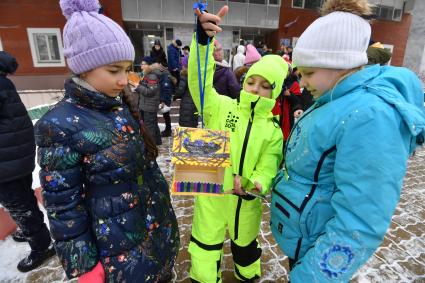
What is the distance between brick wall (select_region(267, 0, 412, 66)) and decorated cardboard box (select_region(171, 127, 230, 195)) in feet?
56.3

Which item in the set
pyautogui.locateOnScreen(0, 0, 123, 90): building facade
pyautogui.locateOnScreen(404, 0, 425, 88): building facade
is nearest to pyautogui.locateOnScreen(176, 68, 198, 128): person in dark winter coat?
pyautogui.locateOnScreen(0, 0, 123, 90): building facade

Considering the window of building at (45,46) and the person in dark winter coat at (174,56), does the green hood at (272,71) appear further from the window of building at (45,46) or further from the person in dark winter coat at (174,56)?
the window of building at (45,46)

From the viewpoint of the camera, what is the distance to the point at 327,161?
1162 millimetres

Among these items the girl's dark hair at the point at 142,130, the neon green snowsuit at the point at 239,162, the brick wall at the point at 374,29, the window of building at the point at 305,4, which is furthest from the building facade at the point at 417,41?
the girl's dark hair at the point at 142,130

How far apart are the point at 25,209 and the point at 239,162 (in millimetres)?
2006

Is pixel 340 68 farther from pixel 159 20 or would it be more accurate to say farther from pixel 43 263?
pixel 159 20

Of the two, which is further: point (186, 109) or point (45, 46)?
point (45, 46)

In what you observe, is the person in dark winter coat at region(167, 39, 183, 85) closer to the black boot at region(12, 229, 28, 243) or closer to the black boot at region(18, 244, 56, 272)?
the black boot at region(12, 229, 28, 243)

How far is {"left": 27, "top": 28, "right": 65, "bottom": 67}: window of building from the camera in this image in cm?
1317

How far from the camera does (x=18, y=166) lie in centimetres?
233

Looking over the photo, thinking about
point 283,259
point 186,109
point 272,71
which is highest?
point 272,71

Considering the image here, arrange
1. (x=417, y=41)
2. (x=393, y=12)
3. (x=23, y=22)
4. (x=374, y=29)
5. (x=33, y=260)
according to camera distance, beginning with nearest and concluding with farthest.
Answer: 1. (x=33, y=260)
2. (x=23, y=22)
3. (x=417, y=41)
4. (x=374, y=29)
5. (x=393, y=12)

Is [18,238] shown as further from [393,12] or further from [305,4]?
[393,12]

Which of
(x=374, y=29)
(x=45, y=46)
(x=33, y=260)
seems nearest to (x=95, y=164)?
(x=33, y=260)
